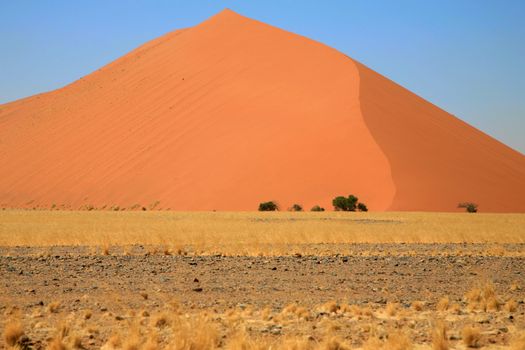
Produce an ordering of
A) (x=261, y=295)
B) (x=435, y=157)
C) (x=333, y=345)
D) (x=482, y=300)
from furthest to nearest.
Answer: (x=435, y=157), (x=261, y=295), (x=482, y=300), (x=333, y=345)

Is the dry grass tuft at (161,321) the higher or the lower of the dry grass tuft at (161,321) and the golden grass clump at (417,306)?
the lower

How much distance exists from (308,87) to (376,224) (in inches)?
895

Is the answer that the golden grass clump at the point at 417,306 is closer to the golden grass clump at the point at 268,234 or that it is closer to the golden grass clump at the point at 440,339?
the golden grass clump at the point at 440,339

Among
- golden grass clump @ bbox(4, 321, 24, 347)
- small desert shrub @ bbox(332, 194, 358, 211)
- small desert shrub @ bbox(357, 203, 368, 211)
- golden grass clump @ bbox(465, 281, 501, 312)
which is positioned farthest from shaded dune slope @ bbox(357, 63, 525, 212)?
golden grass clump @ bbox(4, 321, 24, 347)

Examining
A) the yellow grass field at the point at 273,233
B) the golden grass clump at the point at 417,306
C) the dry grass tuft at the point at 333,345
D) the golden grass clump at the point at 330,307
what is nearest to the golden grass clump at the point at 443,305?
the golden grass clump at the point at 417,306

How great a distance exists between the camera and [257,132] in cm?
4350

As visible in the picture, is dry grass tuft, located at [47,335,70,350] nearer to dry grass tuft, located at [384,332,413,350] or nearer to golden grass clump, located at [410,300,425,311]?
dry grass tuft, located at [384,332,413,350]

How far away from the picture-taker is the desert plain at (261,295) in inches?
256

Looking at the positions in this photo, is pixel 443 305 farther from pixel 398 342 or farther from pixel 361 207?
pixel 361 207

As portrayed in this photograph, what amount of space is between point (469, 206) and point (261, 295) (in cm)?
2907

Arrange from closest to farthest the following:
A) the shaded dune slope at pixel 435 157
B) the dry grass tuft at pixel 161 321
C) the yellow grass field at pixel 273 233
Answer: the dry grass tuft at pixel 161 321 → the yellow grass field at pixel 273 233 → the shaded dune slope at pixel 435 157

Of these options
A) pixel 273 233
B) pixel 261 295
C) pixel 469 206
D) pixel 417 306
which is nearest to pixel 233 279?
pixel 261 295

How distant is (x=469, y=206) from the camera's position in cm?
3625

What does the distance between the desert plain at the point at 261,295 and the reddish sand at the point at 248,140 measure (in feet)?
67.0
